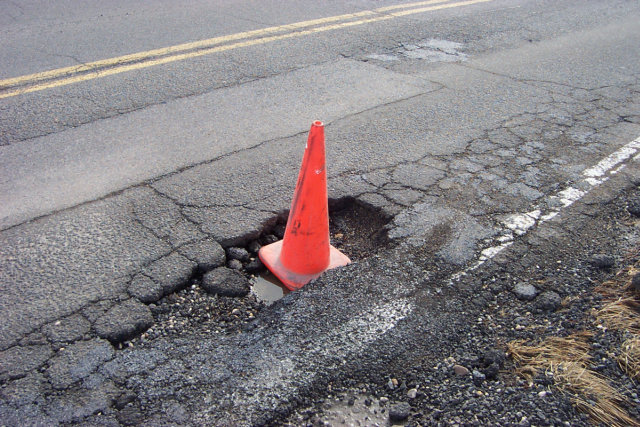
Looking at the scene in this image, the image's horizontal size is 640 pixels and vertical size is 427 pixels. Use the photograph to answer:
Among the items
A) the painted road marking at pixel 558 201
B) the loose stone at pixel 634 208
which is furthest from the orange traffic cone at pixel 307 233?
the loose stone at pixel 634 208

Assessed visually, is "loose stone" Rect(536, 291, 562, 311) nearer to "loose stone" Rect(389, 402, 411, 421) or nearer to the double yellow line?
"loose stone" Rect(389, 402, 411, 421)

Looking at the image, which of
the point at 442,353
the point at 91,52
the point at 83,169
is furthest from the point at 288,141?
the point at 91,52

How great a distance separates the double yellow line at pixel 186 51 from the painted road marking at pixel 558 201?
4.35 m

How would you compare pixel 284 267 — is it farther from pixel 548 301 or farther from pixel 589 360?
pixel 589 360

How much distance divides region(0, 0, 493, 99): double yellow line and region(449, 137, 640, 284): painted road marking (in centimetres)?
435

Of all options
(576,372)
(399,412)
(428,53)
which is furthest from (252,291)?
(428,53)

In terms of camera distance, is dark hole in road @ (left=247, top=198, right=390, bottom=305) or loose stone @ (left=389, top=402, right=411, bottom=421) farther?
dark hole in road @ (left=247, top=198, right=390, bottom=305)

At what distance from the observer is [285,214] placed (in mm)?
3645

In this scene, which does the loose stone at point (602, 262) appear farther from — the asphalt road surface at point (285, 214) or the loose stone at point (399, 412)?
the loose stone at point (399, 412)

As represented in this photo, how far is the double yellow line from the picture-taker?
17.9 feet

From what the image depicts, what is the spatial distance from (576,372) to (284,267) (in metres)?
1.67

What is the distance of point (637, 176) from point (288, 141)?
A: 2894 millimetres

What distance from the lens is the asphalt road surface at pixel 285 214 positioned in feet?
7.85

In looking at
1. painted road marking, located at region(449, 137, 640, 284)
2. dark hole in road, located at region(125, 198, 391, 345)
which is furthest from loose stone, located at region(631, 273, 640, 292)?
dark hole in road, located at region(125, 198, 391, 345)
